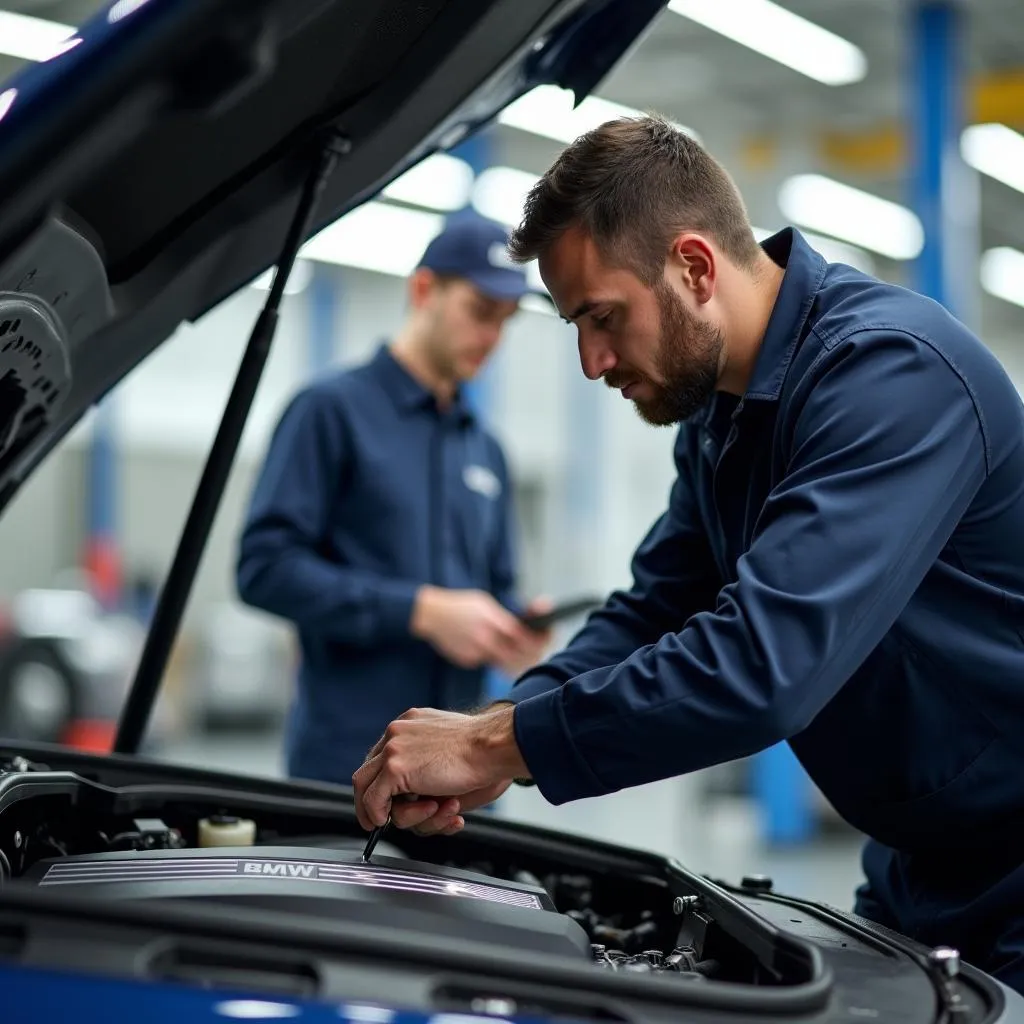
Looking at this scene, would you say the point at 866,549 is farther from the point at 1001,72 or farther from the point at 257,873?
the point at 1001,72

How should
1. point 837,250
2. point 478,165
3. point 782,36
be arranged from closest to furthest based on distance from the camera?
point 782,36
point 478,165
point 837,250

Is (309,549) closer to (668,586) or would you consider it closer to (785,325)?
(668,586)

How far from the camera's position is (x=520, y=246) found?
55.7 inches

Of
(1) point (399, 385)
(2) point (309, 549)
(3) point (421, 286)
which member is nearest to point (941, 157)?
(3) point (421, 286)

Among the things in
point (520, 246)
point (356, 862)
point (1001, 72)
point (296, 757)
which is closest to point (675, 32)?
point (1001, 72)

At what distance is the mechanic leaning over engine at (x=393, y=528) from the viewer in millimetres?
2363

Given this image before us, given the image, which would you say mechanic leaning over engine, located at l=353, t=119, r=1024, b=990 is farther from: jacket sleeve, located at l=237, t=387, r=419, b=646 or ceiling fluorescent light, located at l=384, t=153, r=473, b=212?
ceiling fluorescent light, located at l=384, t=153, r=473, b=212

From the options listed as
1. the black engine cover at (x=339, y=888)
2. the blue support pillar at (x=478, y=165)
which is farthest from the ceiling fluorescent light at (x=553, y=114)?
the black engine cover at (x=339, y=888)

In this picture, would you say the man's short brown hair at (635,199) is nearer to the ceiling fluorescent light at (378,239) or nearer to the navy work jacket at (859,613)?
the navy work jacket at (859,613)

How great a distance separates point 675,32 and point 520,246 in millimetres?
5858

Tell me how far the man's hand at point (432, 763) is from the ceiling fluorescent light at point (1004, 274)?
10822mm

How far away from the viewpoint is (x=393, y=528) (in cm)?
249

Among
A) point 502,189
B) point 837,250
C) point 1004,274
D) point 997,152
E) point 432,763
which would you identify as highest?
point 1004,274

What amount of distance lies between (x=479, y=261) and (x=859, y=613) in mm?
1592
